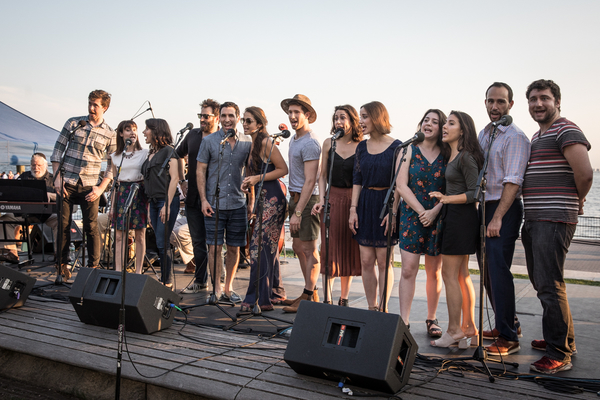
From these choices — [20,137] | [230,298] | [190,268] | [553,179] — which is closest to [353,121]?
[553,179]

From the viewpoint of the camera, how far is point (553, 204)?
305 cm

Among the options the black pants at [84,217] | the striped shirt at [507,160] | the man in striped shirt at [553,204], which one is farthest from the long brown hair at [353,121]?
the black pants at [84,217]

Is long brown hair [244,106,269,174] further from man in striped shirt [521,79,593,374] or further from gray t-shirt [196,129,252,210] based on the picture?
man in striped shirt [521,79,593,374]

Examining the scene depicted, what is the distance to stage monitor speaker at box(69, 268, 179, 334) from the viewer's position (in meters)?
3.33

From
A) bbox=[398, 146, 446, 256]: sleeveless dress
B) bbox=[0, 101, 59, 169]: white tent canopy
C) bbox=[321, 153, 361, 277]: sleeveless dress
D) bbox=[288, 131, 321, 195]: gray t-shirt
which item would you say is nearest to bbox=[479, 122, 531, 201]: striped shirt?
bbox=[398, 146, 446, 256]: sleeveless dress

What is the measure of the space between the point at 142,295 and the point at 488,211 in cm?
256

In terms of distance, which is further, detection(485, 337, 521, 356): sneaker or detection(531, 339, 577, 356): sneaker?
detection(531, 339, 577, 356): sneaker

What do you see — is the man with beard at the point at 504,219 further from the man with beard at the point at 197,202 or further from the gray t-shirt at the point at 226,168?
the man with beard at the point at 197,202

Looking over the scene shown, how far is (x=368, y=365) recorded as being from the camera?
233 cm

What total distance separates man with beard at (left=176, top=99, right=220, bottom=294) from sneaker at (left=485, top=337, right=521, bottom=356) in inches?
128

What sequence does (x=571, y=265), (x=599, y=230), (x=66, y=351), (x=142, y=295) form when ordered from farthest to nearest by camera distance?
(x=599, y=230)
(x=571, y=265)
(x=142, y=295)
(x=66, y=351)

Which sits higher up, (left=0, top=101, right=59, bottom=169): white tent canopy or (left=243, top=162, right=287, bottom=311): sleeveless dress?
(left=0, top=101, right=59, bottom=169): white tent canopy

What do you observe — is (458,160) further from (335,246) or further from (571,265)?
(571,265)

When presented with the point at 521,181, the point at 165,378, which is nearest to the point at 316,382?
the point at 165,378
